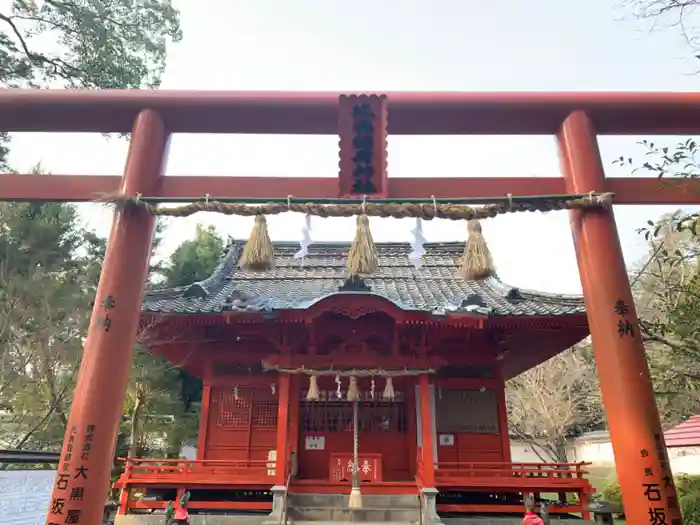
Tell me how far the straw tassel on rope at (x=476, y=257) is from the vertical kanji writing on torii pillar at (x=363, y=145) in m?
0.84

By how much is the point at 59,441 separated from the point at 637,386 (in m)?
16.5

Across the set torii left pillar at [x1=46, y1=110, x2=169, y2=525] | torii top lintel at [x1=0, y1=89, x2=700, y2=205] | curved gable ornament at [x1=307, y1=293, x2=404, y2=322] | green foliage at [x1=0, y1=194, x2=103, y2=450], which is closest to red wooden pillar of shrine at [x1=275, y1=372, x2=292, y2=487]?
curved gable ornament at [x1=307, y1=293, x2=404, y2=322]

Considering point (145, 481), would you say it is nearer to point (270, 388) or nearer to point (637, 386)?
point (270, 388)

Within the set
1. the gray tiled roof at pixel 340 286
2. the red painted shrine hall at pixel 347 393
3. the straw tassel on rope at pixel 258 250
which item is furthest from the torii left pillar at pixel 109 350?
the red painted shrine hall at pixel 347 393

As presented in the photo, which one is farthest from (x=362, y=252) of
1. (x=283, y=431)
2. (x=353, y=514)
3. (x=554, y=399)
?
(x=554, y=399)

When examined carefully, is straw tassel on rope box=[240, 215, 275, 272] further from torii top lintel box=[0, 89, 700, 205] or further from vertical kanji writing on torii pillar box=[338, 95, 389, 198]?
vertical kanji writing on torii pillar box=[338, 95, 389, 198]

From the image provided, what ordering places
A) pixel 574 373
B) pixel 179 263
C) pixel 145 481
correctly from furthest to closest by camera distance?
pixel 574 373
pixel 179 263
pixel 145 481

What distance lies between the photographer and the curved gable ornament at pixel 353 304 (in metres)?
9.54

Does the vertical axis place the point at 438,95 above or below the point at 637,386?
above

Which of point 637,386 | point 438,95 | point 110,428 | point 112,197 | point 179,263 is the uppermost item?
point 179,263

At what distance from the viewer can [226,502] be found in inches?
371

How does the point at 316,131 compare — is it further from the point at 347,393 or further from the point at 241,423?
the point at 241,423

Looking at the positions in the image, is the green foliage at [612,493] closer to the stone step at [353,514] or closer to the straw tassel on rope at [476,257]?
the stone step at [353,514]

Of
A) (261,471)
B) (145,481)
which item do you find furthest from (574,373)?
(145,481)
